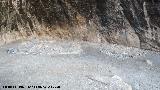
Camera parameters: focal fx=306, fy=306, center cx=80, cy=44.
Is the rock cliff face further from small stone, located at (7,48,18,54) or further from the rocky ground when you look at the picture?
small stone, located at (7,48,18,54)

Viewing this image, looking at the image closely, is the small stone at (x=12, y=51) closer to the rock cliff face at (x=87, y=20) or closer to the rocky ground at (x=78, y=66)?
the rocky ground at (x=78, y=66)

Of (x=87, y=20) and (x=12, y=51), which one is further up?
(x=87, y=20)

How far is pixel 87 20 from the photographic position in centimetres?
614

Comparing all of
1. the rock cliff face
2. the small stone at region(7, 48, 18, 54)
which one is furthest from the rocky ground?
the rock cliff face

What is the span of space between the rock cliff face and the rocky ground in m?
0.21

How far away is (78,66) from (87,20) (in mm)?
1289

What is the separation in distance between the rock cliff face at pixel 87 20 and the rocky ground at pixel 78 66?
8.4 inches

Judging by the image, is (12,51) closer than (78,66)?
No

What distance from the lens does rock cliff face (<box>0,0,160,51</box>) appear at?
572 cm

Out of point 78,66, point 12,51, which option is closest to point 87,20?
point 78,66

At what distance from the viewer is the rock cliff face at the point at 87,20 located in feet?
18.8

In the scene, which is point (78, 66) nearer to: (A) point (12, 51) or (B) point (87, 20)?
(B) point (87, 20)

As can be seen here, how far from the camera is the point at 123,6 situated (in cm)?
577

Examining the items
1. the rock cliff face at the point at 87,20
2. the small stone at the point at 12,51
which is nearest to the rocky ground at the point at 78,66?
the small stone at the point at 12,51
